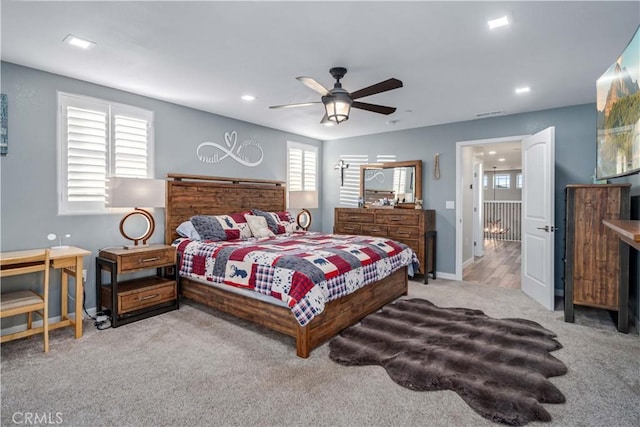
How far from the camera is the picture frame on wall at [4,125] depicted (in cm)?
294

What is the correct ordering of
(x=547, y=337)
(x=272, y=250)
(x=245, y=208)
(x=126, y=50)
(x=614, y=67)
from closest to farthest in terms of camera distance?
(x=614, y=67), (x=126, y=50), (x=547, y=337), (x=272, y=250), (x=245, y=208)

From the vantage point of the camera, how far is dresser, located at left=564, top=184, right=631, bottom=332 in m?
3.19

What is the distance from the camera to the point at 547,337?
293cm

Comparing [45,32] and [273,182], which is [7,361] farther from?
[273,182]

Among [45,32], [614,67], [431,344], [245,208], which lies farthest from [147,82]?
[614,67]

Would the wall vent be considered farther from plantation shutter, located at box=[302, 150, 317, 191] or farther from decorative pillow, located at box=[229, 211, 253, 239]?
decorative pillow, located at box=[229, 211, 253, 239]

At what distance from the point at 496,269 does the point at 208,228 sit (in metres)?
5.07

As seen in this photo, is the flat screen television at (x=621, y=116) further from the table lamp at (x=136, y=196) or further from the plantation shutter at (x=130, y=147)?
the plantation shutter at (x=130, y=147)

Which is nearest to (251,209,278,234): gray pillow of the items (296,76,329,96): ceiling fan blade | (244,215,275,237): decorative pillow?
(244,215,275,237): decorative pillow

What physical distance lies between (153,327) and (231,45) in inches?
107

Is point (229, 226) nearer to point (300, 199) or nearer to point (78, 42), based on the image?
point (300, 199)

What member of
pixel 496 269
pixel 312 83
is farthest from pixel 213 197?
pixel 496 269

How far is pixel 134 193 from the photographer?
3.40m

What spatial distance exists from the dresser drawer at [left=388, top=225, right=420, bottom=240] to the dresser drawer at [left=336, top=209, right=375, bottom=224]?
374 millimetres
